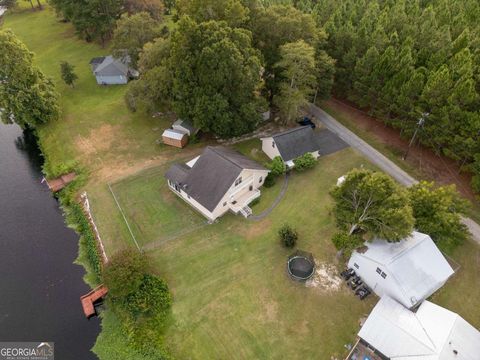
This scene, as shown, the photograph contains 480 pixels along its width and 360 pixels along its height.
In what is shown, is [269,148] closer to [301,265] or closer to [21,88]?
[301,265]

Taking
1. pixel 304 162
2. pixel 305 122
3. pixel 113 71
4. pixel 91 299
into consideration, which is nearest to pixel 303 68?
pixel 305 122

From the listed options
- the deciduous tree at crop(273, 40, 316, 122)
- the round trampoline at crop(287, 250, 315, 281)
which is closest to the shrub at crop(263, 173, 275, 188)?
the round trampoline at crop(287, 250, 315, 281)

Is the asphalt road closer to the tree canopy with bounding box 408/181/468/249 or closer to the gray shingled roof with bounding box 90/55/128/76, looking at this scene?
the tree canopy with bounding box 408/181/468/249

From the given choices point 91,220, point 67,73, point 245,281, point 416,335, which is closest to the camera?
point 416,335

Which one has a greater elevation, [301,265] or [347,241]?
[347,241]

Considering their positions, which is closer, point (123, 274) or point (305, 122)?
point (123, 274)

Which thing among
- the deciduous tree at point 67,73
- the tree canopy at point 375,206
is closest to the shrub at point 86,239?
the tree canopy at point 375,206
